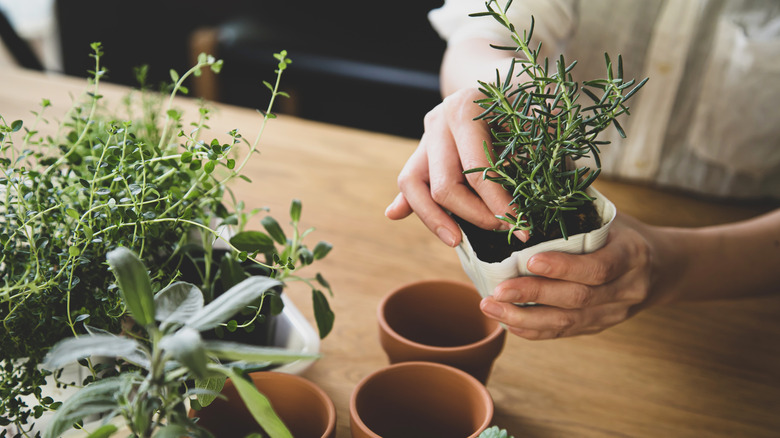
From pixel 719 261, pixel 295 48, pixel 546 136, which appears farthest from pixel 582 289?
pixel 295 48

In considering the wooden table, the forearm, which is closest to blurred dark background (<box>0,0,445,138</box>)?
the wooden table

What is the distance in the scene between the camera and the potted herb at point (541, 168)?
21.8 inches

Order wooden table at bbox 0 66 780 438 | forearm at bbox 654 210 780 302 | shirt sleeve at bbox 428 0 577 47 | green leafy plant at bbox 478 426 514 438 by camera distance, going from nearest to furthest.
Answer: green leafy plant at bbox 478 426 514 438, wooden table at bbox 0 66 780 438, forearm at bbox 654 210 780 302, shirt sleeve at bbox 428 0 577 47

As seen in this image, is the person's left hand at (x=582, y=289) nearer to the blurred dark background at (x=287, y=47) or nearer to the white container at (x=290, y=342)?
the white container at (x=290, y=342)

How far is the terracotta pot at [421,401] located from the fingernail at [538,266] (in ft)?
0.40

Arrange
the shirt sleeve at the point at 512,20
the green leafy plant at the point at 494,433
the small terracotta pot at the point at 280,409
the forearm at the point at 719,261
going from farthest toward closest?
1. the shirt sleeve at the point at 512,20
2. the forearm at the point at 719,261
3. the small terracotta pot at the point at 280,409
4. the green leafy plant at the point at 494,433

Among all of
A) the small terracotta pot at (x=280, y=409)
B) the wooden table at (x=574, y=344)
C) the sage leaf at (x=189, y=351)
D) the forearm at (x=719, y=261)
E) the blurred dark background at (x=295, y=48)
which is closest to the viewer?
the sage leaf at (x=189, y=351)

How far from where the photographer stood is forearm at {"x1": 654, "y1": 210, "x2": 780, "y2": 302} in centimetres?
85

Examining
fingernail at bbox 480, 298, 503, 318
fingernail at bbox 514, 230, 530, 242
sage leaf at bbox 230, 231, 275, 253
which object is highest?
fingernail at bbox 514, 230, 530, 242

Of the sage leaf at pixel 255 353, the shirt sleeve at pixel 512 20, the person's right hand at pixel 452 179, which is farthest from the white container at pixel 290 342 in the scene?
the shirt sleeve at pixel 512 20

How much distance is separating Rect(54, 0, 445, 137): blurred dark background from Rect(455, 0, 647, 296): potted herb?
1909 mm

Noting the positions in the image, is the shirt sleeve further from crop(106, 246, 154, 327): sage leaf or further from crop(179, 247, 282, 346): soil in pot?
crop(106, 246, 154, 327): sage leaf

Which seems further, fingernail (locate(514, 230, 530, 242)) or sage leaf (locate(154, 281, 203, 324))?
fingernail (locate(514, 230, 530, 242))

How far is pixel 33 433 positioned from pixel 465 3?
3.16 ft
